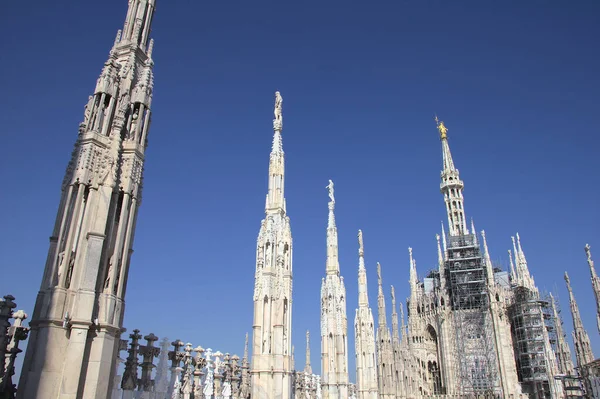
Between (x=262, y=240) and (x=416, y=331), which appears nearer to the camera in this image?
(x=262, y=240)

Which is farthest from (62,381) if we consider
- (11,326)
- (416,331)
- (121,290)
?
(416,331)

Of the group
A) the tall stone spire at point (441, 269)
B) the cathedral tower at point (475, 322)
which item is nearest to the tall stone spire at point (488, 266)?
the cathedral tower at point (475, 322)

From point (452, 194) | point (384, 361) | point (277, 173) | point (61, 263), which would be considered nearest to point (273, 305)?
point (277, 173)

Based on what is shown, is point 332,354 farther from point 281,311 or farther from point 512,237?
point 512,237

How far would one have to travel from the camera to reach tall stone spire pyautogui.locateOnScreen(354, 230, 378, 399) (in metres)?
30.2

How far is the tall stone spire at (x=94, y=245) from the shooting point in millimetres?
7773

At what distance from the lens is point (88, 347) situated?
8055 millimetres

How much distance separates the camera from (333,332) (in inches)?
1038

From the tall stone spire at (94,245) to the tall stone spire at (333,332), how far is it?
1883 centimetres

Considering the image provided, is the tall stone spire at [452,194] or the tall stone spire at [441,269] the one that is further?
the tall stone spire at [452,194]

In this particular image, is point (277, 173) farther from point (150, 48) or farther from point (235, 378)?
point (235, 378)

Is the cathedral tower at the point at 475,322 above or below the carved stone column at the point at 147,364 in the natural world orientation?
above

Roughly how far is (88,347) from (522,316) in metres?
54.4

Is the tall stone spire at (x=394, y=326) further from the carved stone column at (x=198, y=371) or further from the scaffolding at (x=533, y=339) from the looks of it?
the carved stone column at (x=198, y=371)
